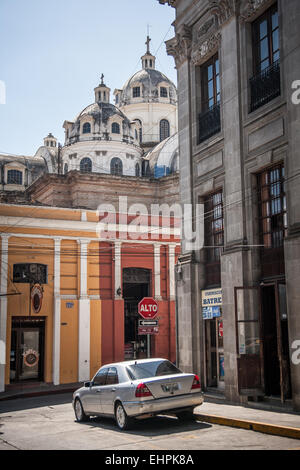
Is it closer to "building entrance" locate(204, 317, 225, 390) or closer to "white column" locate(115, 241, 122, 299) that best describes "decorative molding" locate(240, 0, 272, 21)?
"building entrance" locate(204, 317, 225, 390)

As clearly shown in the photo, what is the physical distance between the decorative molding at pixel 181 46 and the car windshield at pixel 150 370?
10.6 metres

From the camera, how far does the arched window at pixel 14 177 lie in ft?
190

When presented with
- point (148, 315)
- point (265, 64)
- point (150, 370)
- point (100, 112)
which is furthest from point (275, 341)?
point (100, 112)

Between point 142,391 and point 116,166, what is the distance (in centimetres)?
3893

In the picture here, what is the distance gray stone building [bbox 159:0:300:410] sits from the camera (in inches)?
512

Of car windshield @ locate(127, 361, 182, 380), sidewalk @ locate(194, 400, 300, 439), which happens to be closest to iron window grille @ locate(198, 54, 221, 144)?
car windshield @ locate(127, 361, 182, 380)

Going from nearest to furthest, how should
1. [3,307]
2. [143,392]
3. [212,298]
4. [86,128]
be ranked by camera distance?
[143,392] → [212,298] → [3,307] → [86,128]

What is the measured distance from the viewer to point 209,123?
1725 cm

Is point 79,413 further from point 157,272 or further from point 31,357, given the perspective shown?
point 157,272

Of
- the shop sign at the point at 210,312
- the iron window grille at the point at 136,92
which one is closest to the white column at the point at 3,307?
the shop sign at the point at 210,312

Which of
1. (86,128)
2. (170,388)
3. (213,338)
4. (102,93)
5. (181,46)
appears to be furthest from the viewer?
(102,93)

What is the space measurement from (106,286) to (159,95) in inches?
1507

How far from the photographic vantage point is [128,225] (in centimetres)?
2781
